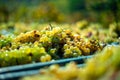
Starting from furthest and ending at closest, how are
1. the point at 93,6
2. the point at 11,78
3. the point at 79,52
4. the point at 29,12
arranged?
1. the point at 29,12
2. the point at 93,6
3. the point at 79,52
4. the point at 11,78

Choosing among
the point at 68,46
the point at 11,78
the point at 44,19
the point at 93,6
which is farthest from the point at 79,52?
the point at 44,19

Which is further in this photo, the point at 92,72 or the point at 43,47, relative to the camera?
the point at 43,47

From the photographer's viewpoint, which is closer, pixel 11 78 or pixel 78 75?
pixel 78 75

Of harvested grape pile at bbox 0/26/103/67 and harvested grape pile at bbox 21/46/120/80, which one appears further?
harvested grape pile at bbox 0/26/103/67

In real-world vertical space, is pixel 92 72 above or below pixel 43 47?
below

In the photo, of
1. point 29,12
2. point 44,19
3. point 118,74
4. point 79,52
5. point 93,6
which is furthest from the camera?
point 29,12

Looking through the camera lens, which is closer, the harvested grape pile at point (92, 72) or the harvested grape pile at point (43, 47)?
the harvested grape pile at point (92, 72)

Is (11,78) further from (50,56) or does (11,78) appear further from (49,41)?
(49,41)
